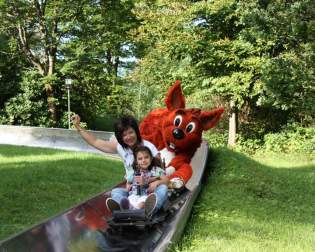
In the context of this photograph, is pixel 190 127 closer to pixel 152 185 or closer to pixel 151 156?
pixel 151 156

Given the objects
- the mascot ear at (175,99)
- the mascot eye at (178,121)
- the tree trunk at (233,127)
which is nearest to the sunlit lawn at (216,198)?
the mascot eye at (178,121)

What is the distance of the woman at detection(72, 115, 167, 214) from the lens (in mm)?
5910

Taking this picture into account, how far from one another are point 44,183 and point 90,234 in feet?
11.3

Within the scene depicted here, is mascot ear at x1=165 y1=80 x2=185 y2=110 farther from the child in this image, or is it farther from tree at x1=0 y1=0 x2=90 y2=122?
tree at x1=0 y1=0 x2=90 y2=122

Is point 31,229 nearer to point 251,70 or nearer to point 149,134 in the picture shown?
point 149,134

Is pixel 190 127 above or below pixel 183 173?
above

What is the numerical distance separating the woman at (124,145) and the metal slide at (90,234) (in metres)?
0.31

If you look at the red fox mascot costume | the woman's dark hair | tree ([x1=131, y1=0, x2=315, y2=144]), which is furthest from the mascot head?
tree ([x1=131, y1=0, x2=315, y2=144])

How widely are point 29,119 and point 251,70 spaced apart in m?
11.7

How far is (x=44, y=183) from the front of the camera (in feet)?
29.9

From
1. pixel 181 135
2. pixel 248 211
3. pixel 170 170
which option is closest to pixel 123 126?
pixel 170 170

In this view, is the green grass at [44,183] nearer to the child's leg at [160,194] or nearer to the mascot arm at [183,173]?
the mascot arm at [183,173]

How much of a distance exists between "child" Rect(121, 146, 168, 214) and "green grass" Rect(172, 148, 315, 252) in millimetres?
680

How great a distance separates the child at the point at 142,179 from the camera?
5.91m
